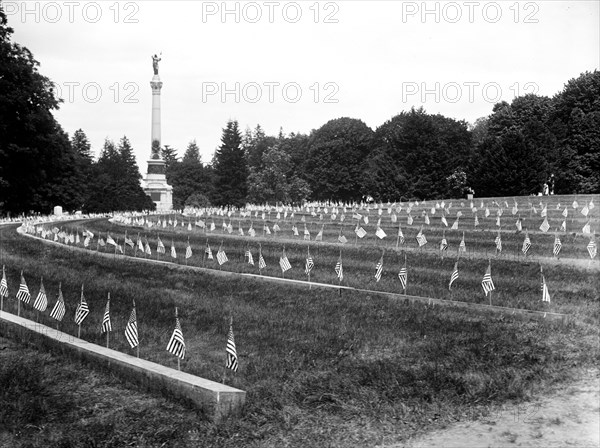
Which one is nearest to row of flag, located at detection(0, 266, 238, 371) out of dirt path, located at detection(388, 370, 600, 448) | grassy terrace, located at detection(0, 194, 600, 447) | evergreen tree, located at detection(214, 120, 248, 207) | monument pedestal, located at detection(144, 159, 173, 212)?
grassy terrace, located at detection(0, 194, 600, 447)

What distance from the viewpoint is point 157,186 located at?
84250 millimetres

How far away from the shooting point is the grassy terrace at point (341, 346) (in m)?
8.92

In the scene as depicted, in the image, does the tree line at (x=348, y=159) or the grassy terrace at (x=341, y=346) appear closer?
the grassy terrace at (x=341, y=346)

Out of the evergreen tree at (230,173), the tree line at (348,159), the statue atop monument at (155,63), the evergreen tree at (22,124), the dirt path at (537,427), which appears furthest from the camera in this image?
the evergreen tree at (230,173)

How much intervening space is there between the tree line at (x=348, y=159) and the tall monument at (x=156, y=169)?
5.62ft

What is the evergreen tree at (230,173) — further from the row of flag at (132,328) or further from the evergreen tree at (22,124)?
the row of flag at (132,328)

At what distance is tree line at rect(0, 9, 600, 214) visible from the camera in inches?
2186

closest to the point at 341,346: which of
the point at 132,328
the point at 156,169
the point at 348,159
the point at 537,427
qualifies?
the point at 132,328

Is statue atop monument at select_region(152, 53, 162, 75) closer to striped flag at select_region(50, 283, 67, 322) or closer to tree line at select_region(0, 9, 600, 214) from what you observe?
tree line at select_region(0, 9, 600, 214)

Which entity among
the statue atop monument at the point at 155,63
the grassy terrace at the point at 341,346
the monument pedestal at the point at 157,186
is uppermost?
the statue atop monument at the point at 155,63

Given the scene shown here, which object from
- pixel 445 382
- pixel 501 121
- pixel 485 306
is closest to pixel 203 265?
pixel 485 306

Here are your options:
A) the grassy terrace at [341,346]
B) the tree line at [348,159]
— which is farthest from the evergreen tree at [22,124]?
the grassy terrace at [341,346]

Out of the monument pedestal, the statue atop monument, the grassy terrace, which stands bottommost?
the grassy terrace

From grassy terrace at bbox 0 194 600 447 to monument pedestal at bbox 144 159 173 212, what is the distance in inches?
2448
